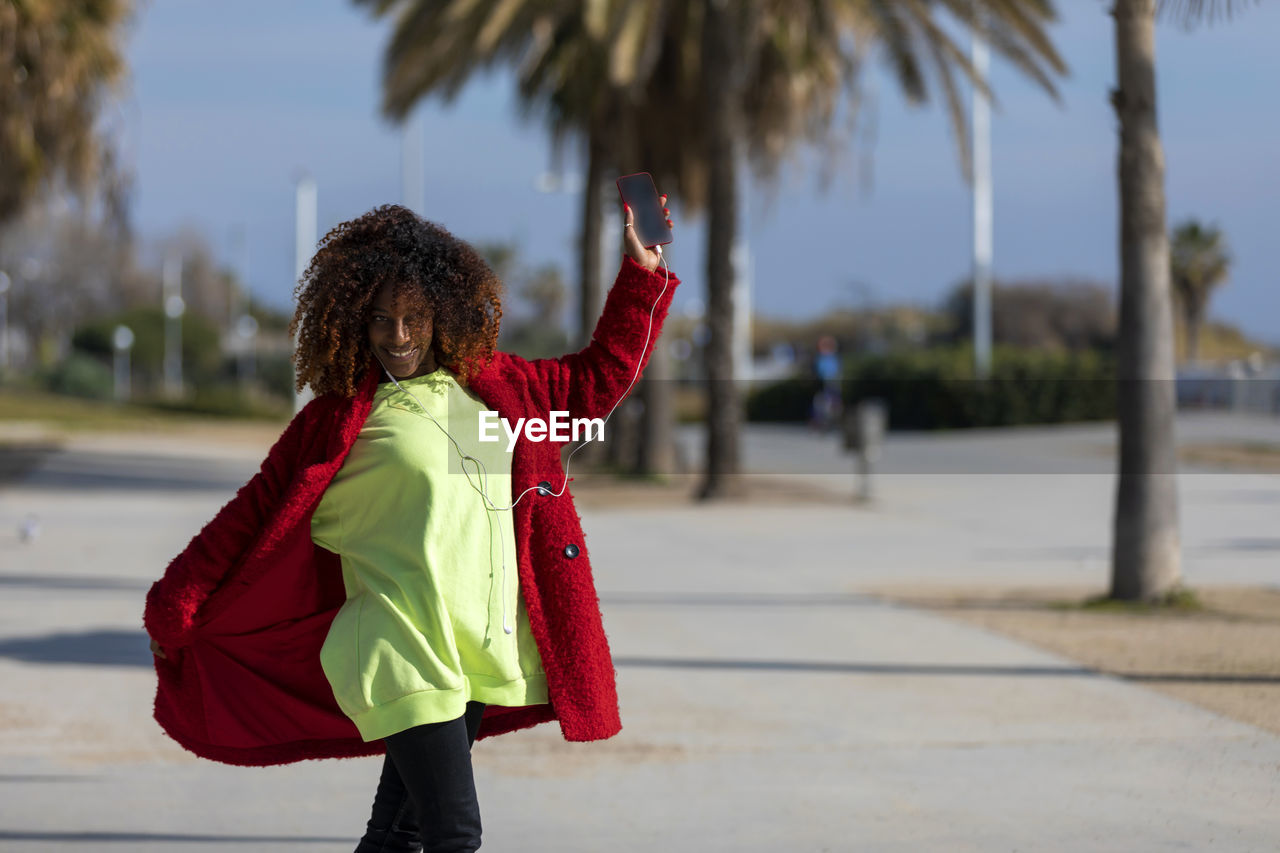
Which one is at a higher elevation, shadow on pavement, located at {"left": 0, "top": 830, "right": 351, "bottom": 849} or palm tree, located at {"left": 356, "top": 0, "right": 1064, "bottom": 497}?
palm tree, located at {"left": 356, "top": 0, "right": 1064, "bottom": 497}

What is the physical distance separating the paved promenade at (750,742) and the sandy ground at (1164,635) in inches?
8.8

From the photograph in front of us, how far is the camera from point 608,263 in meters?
24.0

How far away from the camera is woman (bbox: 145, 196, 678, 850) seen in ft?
10.3

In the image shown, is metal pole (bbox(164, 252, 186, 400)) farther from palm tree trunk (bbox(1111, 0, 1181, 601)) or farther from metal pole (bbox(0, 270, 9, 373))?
palm tree trunk (bbox(1111, 0, 1181, 601))

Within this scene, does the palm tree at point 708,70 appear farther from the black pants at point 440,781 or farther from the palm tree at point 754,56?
the black pants at point 440,781

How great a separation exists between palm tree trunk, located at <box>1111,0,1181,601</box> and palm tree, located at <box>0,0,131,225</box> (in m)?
10.8

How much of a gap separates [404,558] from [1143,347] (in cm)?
692

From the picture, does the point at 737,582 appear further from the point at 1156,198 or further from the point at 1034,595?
the point at 1156,198

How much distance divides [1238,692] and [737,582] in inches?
173

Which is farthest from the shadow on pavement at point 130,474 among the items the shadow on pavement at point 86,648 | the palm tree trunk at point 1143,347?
the palm tree trunk at point 1143,347

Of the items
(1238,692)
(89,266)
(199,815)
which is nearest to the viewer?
(199,815)

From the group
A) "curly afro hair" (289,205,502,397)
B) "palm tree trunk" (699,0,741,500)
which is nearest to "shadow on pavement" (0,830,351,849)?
"curly afro hair" (289,205,502,397)

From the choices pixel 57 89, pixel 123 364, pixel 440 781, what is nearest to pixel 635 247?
pixel 440 781

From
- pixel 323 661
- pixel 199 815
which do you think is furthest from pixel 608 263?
pixel 323 661
